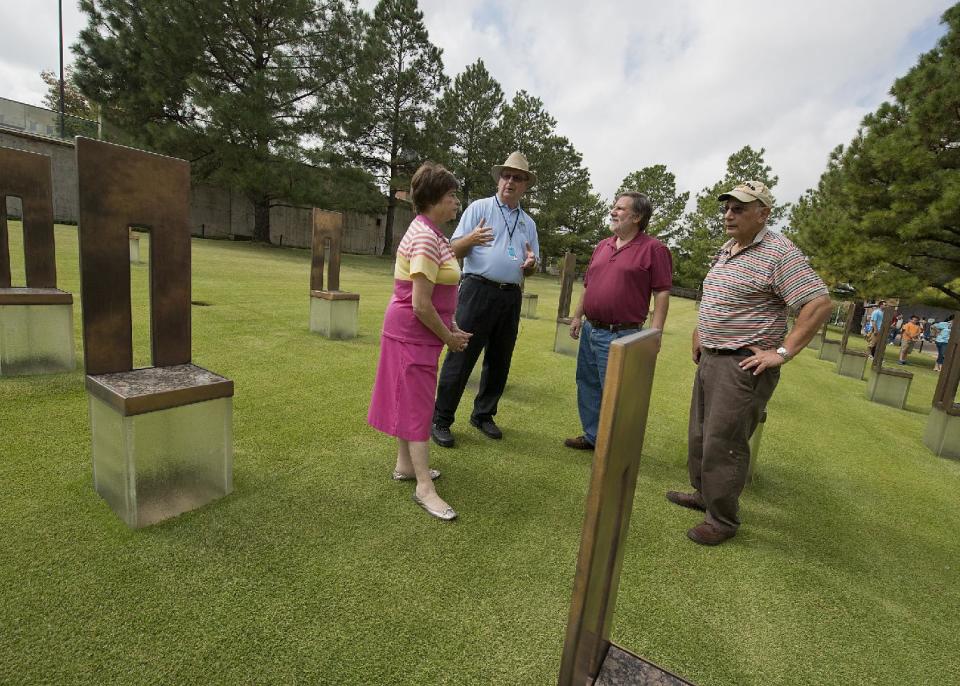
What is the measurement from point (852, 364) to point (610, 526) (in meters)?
11.0

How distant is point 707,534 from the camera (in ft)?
8.19

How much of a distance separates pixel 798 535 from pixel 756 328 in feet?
4.18

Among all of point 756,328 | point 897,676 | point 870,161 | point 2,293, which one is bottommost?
point 897,676

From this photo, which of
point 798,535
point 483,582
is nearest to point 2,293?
point 483,582

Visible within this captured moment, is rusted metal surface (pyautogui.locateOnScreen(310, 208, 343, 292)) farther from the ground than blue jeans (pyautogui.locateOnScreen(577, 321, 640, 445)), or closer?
farther from the ground

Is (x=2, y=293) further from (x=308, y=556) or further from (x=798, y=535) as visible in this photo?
(x=798, y=535)

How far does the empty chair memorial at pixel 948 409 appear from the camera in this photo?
4.61 m

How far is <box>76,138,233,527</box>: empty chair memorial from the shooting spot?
78.0 inches

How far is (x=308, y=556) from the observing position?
80.2 inches

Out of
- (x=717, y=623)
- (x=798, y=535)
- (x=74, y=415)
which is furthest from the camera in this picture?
(x=74, y=415)

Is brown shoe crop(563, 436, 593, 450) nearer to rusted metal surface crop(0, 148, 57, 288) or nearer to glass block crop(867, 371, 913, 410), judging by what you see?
rusted metal surface crop(0, 148, 57, 288)

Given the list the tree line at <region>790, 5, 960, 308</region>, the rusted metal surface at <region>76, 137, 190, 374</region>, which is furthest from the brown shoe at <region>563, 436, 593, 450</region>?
the tree line at <region>790, 5, 960, 308</region>

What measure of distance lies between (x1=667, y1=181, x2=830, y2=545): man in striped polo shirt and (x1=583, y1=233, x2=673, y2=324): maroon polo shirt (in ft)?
1.71

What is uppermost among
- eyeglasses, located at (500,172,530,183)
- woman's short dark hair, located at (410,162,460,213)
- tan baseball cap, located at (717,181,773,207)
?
eyeglasses, located at (500,172,530,183)
